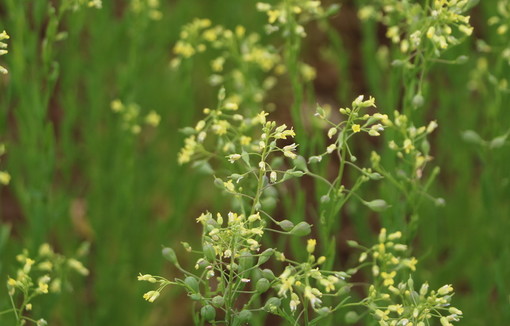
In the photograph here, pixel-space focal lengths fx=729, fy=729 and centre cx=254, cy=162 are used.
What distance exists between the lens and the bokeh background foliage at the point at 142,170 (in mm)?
2533

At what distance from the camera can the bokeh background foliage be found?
2533mm

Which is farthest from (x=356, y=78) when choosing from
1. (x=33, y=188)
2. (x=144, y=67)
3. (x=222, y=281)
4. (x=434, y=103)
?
(x=222, y=281)

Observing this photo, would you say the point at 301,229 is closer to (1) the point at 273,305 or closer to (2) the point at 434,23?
(1) the point at 273,305

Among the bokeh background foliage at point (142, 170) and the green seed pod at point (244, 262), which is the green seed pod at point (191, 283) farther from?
the bokeh background foliage at point (142, 170)

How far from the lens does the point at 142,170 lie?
327 cm

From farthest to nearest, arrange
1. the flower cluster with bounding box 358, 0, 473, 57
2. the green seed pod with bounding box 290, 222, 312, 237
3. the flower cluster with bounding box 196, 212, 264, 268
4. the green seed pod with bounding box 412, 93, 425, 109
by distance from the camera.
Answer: the green seed pod with bounding box 412, 93, 425, 109, the flower cluster with bounding box 358, 0, 473, 57, the green seed pod with bounding box 290, 222, 312, 237, the flower cluster with bounding box 196, 212, 264, 268

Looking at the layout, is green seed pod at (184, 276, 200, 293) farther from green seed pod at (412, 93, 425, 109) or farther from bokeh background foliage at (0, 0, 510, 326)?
green seed pod at (412, 93, 425, 109)

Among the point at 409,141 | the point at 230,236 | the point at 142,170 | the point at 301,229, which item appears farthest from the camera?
the point at 142,170

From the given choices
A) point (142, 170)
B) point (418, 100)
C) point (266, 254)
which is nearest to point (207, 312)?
point (266, 254)

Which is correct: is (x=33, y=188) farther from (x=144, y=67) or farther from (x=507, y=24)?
(x=507, y=24)

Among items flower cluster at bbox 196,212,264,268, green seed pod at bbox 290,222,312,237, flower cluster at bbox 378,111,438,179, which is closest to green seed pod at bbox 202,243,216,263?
flower cluster at bbox 196,212,264,268

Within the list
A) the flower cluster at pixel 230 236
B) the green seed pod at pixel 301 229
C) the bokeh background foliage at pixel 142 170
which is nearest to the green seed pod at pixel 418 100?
the bokeh background foliage at pixel 142 170

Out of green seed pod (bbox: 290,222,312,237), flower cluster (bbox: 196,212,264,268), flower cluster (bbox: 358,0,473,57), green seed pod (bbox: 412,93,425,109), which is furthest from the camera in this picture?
green seed pod (bbox: 412,93,425,109)

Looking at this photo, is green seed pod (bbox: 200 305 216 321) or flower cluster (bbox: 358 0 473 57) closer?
green seed pod (bbox: 200 305 216 321)
